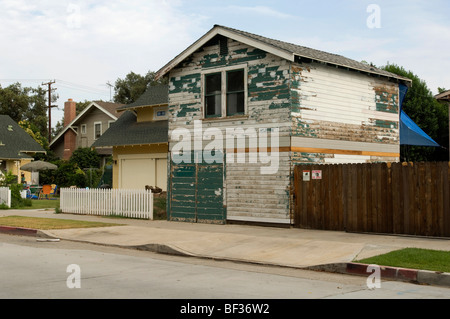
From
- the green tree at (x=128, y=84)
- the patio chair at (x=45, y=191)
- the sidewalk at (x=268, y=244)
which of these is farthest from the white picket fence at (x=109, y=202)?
the green tree at (x=128, y=84)

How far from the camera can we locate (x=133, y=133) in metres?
28.9

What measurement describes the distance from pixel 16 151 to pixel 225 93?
29376 millimetres

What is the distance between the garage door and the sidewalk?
9.91m

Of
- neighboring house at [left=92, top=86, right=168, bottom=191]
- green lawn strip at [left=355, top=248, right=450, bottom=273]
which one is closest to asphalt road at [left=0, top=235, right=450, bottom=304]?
green lawn strip at [left=355, top=248, right=450, bottom=273]

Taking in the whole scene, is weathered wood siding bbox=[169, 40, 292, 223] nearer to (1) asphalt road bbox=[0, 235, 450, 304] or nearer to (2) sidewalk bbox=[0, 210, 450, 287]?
(2) sidewalk bbox=[0, 210, 450, 287]

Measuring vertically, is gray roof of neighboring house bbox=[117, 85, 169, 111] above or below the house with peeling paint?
above

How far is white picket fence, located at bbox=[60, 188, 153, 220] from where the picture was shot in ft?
65.9

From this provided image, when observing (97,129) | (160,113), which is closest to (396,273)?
(160,113)

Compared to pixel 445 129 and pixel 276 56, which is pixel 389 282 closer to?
pixel 276 56

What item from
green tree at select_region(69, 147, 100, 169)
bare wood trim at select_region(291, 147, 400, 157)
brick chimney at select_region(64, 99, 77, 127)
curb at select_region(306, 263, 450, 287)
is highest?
brick chimney at select_region(64, 99, 77, 127)

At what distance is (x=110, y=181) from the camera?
33688 mm

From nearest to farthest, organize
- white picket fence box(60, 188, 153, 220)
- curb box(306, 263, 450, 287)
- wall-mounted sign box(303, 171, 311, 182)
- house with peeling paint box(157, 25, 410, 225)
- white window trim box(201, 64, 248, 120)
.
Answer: curb box(306, 263, 450, 287) → wall-mounted sign box(303, 171, 311, 182) → house with peeling paint box(157, 25, 410, 225) → white window trim box(201, 64, 248, 120) → white picket fence box(60, 188, 153, 220)
